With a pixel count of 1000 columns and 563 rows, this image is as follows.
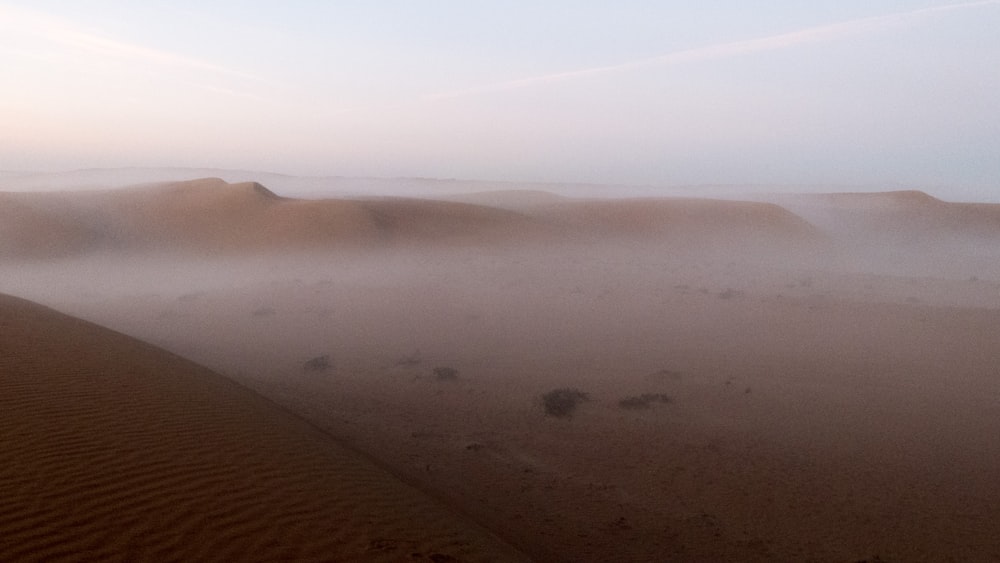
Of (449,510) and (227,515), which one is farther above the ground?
(227,515)

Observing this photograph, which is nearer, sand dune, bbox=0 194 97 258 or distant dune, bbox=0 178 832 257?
sand dune, bbox=0 194 97 258

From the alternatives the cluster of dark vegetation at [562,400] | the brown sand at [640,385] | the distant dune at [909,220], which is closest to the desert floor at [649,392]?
the brown sand at [640,385]

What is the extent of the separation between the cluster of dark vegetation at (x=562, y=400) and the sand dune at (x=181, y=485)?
167 inches

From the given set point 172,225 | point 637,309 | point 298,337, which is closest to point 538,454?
point 298,337

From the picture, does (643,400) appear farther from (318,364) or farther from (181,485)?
(181,485)

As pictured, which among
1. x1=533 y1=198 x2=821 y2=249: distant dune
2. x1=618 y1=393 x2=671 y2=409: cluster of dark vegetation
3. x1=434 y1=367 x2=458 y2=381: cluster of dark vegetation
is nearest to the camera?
x1=618 y1=393 x2=671 y2=409: cluster of dark vegetation

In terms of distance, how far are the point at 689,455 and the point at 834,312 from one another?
13.5 metres

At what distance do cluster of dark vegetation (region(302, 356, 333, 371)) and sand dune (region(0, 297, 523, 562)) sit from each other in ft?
18.3

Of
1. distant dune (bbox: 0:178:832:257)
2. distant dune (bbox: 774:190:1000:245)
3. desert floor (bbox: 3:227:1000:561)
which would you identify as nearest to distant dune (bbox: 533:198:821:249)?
distant dune (bbox: 0:178:832:257)

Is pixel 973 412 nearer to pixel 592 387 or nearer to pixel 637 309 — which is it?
pixel 592 387

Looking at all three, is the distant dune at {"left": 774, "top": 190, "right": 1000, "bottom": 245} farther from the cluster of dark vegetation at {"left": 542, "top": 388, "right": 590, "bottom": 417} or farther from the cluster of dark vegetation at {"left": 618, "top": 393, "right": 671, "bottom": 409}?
the cluster of dark vegetation at {"left": 542, "top": 388, "right": 590, "bottom": 417}

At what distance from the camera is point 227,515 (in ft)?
16.7

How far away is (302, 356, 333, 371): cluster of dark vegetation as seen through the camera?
14516mm

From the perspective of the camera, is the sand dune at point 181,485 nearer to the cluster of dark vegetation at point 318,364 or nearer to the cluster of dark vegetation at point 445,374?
the cluster of dark vegetation at point 445,374
